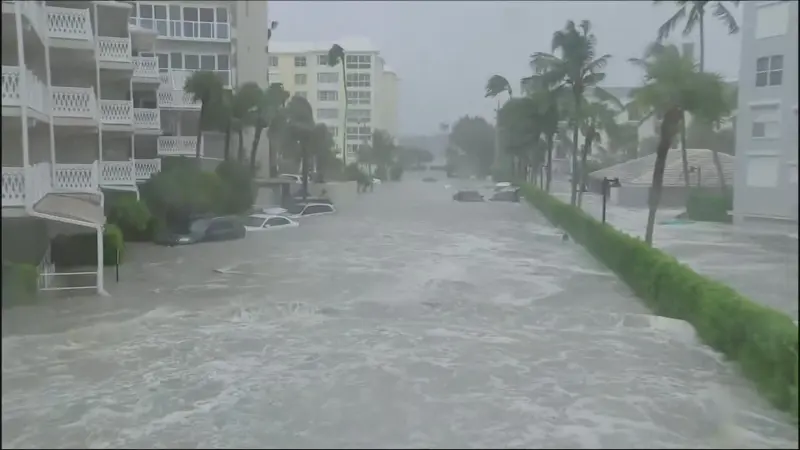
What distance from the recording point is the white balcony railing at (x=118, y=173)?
1162 cm

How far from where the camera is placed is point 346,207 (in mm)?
20203

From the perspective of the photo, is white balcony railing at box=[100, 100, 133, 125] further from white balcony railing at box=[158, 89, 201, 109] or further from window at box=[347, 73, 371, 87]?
window at box=[347, 73, 371, 87]

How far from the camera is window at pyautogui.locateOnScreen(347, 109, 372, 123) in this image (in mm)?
17734

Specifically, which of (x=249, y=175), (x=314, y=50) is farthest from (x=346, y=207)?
(x=249, y=175)

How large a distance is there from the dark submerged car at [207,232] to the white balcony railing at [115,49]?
8.59 ft

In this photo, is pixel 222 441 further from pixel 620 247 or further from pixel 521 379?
pixel 620 247

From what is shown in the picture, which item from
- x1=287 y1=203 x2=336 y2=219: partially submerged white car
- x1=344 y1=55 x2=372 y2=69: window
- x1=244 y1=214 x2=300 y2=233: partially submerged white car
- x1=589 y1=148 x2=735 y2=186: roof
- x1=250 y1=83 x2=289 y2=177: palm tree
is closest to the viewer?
x1=589 y1=148 x2=735 y2=186: roof

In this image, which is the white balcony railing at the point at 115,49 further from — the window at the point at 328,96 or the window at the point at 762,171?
the window at the point at 762,171

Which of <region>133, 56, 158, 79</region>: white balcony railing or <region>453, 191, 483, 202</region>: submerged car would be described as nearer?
<region>133, 56, 158, 79</region>: white balcony railing

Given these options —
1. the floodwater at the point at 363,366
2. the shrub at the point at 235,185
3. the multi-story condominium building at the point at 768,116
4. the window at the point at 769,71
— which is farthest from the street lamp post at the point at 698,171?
the shrub at the point at 235,185

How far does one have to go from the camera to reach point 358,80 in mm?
17891

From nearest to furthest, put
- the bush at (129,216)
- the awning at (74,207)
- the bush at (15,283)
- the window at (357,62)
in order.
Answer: the bush at (15,283) < the awning at (74,207) < the bush at (129,216) < the window at (357,62)

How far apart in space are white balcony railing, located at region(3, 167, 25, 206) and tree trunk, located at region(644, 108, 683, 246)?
6.70 meters

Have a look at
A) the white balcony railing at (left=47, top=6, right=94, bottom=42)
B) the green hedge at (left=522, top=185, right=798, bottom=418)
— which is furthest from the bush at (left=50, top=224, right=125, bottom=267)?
the green hedge at (left=522, top=185, right=798, bottom=418)
